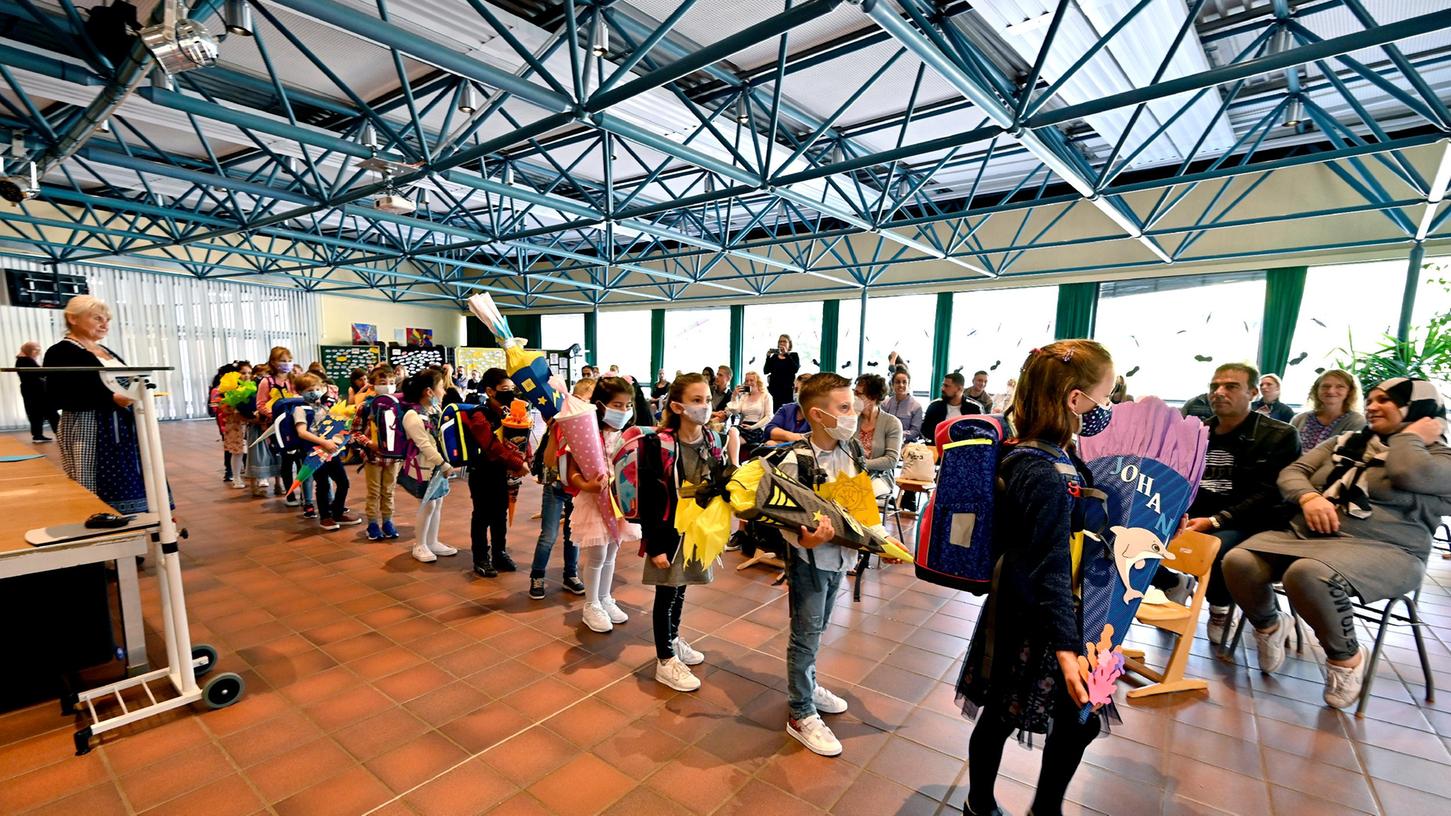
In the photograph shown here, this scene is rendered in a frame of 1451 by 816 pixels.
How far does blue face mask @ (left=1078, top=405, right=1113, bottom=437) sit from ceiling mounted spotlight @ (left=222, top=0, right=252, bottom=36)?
5101mm

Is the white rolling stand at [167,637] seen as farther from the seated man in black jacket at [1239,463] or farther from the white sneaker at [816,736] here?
the seated man in black jacket at [1239,463]

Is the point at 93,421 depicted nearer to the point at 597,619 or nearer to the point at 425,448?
the point at 425,448

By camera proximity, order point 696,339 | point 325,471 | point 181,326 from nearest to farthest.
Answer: point 325,471
point 181,326
point 696,339

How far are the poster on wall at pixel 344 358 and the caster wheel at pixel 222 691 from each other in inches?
634

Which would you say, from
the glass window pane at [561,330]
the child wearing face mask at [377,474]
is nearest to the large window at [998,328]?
the child wearing face mask at [377,474]

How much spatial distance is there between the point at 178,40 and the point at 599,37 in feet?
7.90

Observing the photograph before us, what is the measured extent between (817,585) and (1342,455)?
113 inches

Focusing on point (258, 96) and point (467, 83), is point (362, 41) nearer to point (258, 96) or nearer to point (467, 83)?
point (467, 83)

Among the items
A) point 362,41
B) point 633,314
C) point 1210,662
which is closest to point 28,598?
point 362,41

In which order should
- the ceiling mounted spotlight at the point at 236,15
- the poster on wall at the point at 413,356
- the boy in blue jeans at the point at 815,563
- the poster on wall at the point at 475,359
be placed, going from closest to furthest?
the boy in blue jeans at the point at 815,563 → the ceiling mounted spotlight at the point at 236,15 → the poster on wall at the point at 475,359 → the poster on wall at the point at 413,356

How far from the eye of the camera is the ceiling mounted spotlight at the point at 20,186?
18.9 feet

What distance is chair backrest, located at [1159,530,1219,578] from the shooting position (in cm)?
278

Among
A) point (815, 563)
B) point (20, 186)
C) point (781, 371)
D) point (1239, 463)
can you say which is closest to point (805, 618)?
point (815, 563)

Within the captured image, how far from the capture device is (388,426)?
4.63 m
